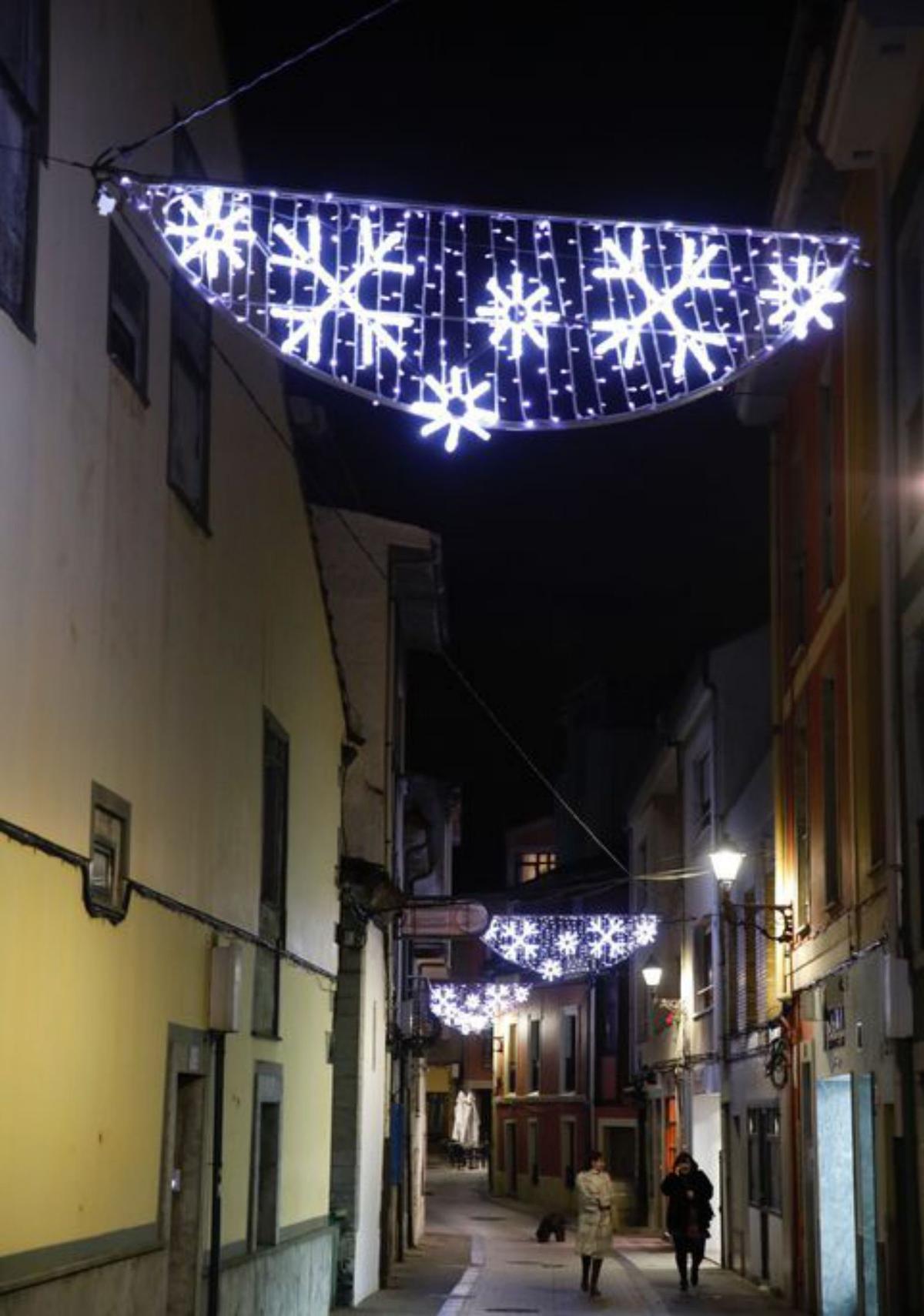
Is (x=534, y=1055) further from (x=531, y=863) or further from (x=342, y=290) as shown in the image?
(x=342, y=290)

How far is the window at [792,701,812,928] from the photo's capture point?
21.9 m

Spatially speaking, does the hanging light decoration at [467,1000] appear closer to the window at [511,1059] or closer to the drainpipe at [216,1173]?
the window at [511,1059]

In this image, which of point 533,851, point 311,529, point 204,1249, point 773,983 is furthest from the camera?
point 533,851

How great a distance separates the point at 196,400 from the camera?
14.1 meters

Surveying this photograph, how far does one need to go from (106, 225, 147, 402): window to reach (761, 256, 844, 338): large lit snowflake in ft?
11.9

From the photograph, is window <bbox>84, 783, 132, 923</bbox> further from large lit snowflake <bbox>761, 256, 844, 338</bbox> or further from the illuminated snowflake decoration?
the illuminated snowflake decoration

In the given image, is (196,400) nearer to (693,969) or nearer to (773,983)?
(773,983)

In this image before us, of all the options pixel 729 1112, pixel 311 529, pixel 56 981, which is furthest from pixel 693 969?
pixel 56 981

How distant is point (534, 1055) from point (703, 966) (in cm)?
2572

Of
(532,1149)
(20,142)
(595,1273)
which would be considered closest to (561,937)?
(595,1273)

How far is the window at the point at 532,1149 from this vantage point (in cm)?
5603

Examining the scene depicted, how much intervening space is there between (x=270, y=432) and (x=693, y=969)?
19187mm

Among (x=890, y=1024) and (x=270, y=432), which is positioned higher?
(x=270, y=432)

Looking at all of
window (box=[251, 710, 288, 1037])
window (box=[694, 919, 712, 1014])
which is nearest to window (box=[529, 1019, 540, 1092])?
window (box=[694, 919, 712, 1014])
